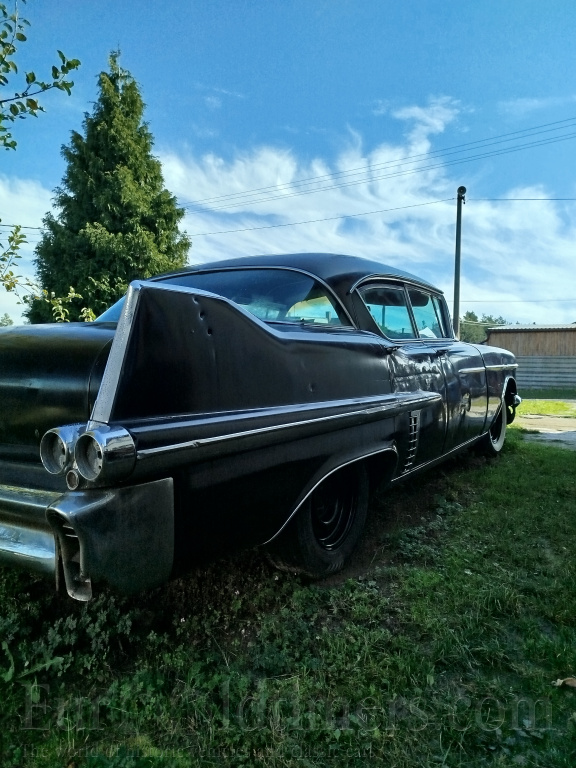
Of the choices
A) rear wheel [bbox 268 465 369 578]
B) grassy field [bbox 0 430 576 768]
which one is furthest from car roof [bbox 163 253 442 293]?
grassy field [bbox 0 430 576 768]

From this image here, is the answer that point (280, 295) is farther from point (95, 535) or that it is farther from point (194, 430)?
point (95, 535)

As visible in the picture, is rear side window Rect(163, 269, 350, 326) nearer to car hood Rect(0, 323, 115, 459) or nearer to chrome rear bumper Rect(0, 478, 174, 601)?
car hood Rect(0, 323, 115, 459)

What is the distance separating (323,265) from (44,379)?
1676 mm

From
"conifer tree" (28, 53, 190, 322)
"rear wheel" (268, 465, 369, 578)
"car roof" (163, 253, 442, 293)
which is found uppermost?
"conifer tree" (28, 53, 190, 322)

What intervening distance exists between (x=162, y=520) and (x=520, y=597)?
1.73 meters

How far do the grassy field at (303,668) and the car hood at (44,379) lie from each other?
711 mm

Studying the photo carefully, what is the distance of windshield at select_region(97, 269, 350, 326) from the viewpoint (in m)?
2.82

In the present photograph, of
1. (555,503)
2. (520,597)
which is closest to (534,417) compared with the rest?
(555,503)

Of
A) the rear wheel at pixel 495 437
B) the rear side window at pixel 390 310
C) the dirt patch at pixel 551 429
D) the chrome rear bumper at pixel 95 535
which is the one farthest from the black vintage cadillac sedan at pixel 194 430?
the dirt patch at pixel 551 429

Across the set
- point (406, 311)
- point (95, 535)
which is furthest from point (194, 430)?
point (406, 311)

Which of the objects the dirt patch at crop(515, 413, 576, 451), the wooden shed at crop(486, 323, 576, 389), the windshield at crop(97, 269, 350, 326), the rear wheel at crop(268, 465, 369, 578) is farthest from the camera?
the wooden shed at crop(486, 323, 576, 389)

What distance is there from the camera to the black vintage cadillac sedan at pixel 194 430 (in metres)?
1.57

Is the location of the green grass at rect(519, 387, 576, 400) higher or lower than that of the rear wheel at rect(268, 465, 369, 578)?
lower

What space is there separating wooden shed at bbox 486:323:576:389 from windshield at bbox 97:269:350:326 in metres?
24.8
